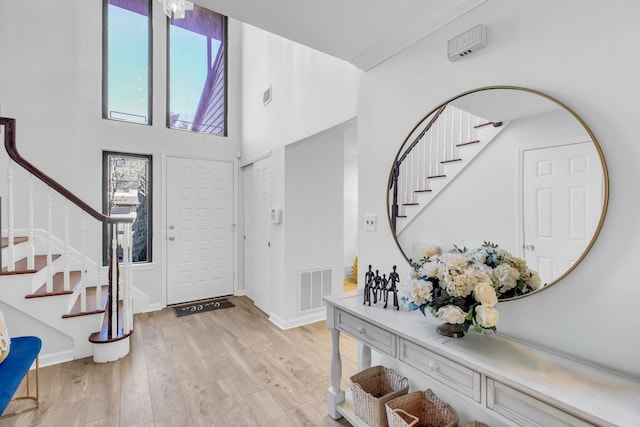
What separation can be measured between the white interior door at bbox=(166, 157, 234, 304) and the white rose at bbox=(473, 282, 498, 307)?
3.85 meters

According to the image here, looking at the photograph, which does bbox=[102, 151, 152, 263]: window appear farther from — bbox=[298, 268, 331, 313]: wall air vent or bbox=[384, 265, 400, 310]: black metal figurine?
bbox=[384, 265, 400, 310]: black metal figurine

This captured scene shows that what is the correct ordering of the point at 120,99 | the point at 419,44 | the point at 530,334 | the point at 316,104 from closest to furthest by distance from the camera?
the point at 530,334, the point at 419,44, the point at 316,104, the point at 120,99

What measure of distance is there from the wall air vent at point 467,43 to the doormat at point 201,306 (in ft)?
12.3

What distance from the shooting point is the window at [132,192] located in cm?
385

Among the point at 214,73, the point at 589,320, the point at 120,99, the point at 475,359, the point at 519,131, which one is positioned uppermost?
the point at 214,73

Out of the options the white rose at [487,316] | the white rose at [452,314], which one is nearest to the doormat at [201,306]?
the white rose at [452,314]

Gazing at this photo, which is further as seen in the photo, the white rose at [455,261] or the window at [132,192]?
the window at [132,192]

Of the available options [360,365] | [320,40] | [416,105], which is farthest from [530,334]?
[320,40]

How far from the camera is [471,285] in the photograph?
1238 millimetres

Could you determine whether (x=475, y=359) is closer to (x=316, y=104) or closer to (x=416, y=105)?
(x=416, y=105)

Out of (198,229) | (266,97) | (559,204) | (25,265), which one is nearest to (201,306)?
(198,229)

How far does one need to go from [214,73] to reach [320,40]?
340 centimetres

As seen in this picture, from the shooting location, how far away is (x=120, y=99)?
3.96 meters

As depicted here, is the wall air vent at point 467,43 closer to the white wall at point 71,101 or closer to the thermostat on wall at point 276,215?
the thermostat on wall at point 276,215
